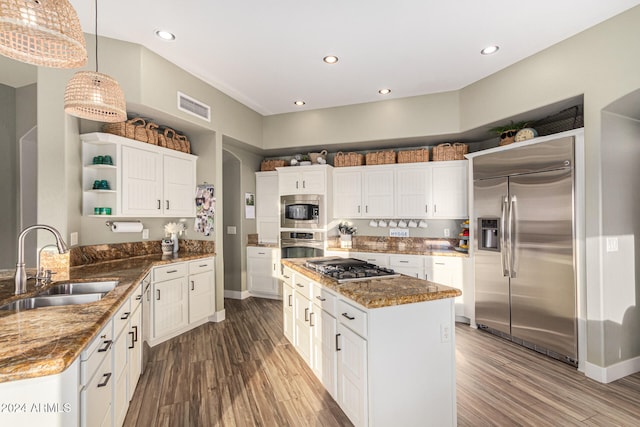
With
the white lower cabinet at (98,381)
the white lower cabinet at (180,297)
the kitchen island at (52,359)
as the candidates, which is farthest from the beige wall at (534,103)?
the white lower cabinet at (98,381)

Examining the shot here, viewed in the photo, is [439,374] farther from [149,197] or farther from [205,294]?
[149,197]

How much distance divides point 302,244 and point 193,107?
2.51m

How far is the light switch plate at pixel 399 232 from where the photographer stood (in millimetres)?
4891

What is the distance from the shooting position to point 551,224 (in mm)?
2984

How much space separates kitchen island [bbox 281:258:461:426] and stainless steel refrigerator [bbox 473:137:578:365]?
1.78m

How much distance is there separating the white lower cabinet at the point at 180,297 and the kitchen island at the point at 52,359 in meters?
1.44

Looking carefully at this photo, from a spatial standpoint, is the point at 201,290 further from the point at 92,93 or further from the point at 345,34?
the point at 345,34

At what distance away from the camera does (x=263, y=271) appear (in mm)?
5148

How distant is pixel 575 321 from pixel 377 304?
2364 millimetres

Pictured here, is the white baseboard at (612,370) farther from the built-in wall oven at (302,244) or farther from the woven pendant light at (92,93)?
the woven pendant light at (92,93)

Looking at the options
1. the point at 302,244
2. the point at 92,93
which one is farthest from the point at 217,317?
the point at 92,93

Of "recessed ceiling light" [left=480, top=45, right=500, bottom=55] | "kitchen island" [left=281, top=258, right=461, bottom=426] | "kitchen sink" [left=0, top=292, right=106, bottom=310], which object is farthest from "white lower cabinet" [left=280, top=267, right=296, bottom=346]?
"recessed ceiling light" [left=480, top=45, right=500, bottom=55]

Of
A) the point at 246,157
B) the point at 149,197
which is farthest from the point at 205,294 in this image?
the point at 246,157

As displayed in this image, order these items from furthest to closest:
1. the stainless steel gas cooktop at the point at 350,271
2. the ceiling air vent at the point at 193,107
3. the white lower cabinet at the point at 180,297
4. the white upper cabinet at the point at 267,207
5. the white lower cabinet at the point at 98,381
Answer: the white upper cabinet at the point at 267,207, the ceiling air vent at the point at 193,107, the white lower cabinet at the point at 180,297, the stainless steel gas cooktop at the point at 350,271, the white lower cabinet at the point at 98,381
